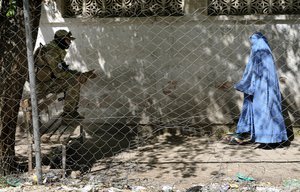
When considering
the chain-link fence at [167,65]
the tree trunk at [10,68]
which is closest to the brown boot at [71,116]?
the chain-link fence at [167,65]

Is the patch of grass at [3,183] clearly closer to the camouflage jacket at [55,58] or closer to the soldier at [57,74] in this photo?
the soldier at [57,74]

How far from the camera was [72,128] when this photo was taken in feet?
21.2

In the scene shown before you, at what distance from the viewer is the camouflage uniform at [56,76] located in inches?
252

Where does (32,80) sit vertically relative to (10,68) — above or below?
below

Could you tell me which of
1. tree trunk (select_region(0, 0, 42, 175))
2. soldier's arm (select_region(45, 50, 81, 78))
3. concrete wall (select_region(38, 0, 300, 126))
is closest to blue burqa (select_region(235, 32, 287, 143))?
concrete wall (select_region(38, 0, 300, 126))

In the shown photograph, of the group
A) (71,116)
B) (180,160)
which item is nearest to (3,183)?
(71,116)

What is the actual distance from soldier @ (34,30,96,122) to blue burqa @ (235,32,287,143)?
2364mm

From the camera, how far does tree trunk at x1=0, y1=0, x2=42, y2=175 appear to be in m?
5.18

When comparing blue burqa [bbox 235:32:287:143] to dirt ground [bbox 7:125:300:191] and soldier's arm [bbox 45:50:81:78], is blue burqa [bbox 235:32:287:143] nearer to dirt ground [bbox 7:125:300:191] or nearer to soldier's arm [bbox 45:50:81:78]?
dirt ground [bbox 7:125:300:191]

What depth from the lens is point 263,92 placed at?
720 cm

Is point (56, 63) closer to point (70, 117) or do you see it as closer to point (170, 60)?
point (70, 117)

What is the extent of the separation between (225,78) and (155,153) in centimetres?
186

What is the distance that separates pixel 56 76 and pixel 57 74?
1.2 inches

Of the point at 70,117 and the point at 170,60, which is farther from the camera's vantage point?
the point at 170,60
